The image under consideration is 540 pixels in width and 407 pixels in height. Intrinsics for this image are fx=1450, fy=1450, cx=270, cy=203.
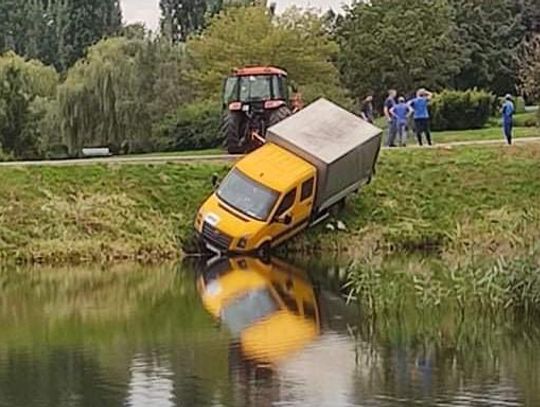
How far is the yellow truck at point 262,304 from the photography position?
63.6 feet

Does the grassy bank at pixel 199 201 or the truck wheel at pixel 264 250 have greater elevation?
the grassy bank at pixel 199 201

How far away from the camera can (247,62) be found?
179 ft

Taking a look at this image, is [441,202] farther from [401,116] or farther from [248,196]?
[248,196]

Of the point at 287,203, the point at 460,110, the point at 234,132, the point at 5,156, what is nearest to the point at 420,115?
the point at 234,132

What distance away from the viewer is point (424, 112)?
37.4m

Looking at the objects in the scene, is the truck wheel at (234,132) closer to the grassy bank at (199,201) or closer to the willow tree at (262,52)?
the grassy bank at (199,201)

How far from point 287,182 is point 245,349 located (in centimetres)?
1176

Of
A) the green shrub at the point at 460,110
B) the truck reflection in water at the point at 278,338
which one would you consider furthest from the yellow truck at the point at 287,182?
the green shrub at the point at 460,110

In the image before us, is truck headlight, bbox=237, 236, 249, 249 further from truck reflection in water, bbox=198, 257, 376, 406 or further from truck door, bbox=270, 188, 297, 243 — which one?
truck reflection in water, bbox=198, 257, 376, 406

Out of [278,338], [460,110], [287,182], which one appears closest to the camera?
[278,338]

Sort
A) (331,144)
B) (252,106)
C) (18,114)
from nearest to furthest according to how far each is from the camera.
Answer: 1. (331,144)
2. (252,106)
3. (18,114)

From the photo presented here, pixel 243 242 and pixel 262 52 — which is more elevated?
pixel 262 52

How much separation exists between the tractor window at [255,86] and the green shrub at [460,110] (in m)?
13.5

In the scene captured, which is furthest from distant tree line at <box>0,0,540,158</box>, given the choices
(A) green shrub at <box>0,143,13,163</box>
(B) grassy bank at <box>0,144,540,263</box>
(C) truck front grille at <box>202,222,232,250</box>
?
(C) truck front grille at <box>202,222,232,250</box>
